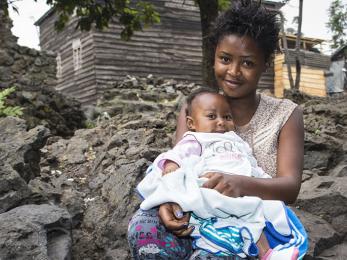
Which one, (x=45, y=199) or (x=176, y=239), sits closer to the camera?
(x=176, y=239)

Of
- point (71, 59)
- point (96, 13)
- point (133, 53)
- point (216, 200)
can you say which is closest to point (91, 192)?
point (216, 200)

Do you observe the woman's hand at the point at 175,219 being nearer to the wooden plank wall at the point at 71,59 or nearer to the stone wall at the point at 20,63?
the stone wall at the point at 20,63

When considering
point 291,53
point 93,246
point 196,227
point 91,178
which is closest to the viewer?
point 196,227

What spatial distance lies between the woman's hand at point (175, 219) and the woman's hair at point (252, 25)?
3.55ft

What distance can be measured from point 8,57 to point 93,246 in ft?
26.9

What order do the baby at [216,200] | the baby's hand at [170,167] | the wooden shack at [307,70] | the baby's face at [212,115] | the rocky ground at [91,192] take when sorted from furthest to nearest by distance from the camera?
the wooden shack at [307,70] → the rocky ground at [91,192] → the baby's face at [212,115] → the baby's hand at [170,167] → the baby at [216,200]

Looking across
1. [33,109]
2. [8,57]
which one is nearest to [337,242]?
[33,109]

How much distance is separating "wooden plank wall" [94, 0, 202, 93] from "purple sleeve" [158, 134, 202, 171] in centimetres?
1531

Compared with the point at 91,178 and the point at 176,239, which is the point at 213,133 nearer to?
the point at 176,239

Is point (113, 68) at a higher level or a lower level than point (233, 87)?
higher

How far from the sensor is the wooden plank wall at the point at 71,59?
17562 millimetres

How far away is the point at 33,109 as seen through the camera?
8.70m

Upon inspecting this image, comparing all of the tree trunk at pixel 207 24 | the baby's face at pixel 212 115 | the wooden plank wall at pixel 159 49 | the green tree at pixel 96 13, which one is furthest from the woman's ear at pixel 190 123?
the wooden plank wall at pixel 159 49

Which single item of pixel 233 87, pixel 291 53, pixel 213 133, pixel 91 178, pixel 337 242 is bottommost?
pixel 337 242
